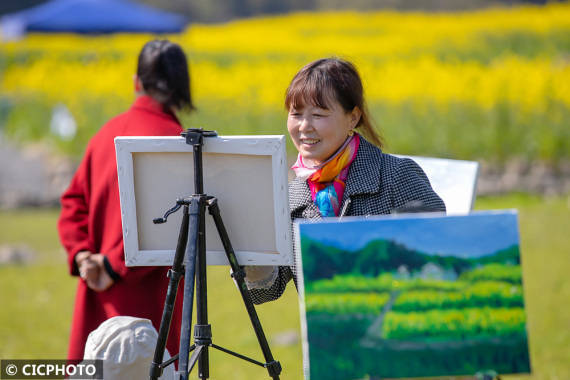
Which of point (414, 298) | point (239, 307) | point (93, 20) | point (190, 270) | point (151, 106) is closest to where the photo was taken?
point (414, 298)

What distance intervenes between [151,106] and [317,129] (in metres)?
1.03

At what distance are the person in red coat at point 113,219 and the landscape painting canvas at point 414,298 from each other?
1285 mm

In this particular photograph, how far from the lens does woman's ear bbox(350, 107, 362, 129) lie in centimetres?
279

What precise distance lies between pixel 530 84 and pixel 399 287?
8.88m

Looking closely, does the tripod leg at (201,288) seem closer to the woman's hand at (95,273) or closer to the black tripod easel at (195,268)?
the black tripod easel at (195,268)

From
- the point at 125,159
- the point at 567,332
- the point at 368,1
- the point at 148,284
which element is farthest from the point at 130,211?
the point at 368,1

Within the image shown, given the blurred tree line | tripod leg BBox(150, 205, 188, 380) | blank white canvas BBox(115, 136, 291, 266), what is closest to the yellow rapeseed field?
the blurred tree line

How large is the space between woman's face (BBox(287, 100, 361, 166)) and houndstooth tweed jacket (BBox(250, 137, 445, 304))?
12cm

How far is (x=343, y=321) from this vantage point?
2180 millimetres

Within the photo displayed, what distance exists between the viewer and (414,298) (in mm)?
2188

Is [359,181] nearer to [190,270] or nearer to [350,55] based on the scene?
[190,270]

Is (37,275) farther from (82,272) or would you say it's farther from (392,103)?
(392,103)

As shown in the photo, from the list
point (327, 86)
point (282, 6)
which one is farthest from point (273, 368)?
point (282, 6)

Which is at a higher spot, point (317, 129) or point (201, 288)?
point (317, 129)
